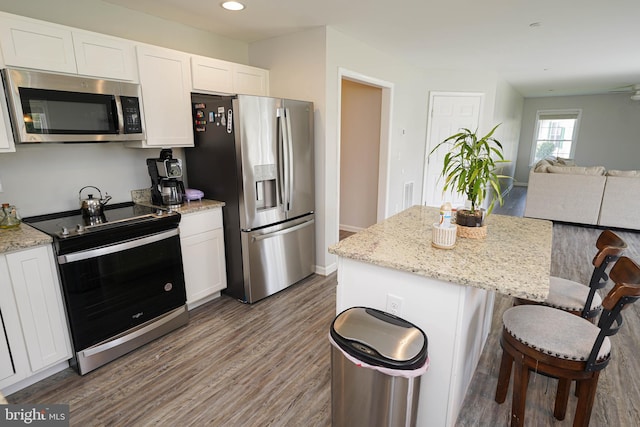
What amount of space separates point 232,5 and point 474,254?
251cm


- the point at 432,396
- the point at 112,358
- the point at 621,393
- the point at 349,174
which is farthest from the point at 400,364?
the point at 349,174

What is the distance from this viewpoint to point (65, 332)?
2.06 m

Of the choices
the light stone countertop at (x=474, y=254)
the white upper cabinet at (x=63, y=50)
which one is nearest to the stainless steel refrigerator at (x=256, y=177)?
the white upper cabinet at (x=63, y=50)

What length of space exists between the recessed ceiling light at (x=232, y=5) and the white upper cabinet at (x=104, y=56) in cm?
77

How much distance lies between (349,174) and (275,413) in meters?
3.75

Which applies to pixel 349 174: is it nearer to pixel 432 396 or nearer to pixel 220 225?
pixel 220 225

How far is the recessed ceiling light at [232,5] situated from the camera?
8.35 ft

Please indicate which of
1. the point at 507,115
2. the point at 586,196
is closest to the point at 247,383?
the point at 586,196

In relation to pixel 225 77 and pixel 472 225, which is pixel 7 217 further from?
pixel 472 225

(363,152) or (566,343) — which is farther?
(363,152)

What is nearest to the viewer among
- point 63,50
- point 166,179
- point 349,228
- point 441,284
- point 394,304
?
point 441,284

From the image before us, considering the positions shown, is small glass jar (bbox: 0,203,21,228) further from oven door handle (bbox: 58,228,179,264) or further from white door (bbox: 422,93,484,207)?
white door (bbox: 422,93,484,207)

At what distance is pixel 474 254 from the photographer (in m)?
1.62

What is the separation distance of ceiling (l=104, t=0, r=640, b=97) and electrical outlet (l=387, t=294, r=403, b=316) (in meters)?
2.26
